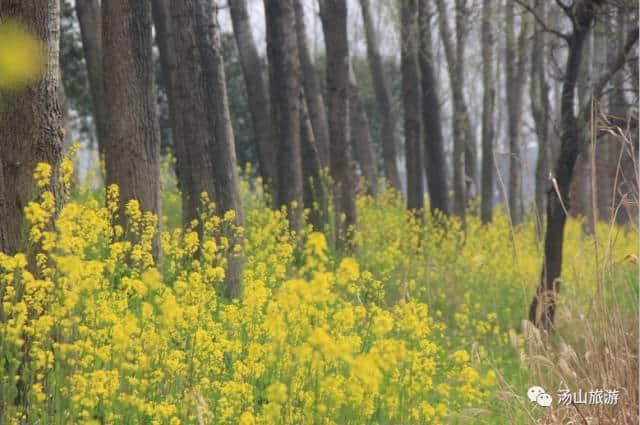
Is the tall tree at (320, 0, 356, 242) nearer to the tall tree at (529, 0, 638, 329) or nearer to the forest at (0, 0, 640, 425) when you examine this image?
the forest at (0, 0, 640, 425)

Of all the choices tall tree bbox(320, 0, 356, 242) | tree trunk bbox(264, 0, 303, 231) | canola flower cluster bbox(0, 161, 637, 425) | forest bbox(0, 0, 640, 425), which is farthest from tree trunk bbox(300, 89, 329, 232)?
canola flower cluster bbox(0, 161, 637, 425)

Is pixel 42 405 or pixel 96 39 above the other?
pixel 96 39

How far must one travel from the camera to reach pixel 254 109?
1170 cm

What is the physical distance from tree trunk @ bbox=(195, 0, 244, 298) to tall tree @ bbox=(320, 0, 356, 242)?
3.10 metres

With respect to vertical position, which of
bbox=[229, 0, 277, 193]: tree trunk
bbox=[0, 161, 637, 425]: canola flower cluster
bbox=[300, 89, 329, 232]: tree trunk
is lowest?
bbox=[0, 161, 637, 425]: canola flower cluster

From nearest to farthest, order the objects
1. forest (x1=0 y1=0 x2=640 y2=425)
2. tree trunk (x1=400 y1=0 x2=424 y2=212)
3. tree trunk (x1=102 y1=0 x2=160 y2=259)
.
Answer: forest (x1=0 y1=0 x2=640 y2=425) → tree trunk (x1=102 y1=0 x2=160 y2=259) → tree trunk (x1=400 y1=0 x2=424 y2=212)

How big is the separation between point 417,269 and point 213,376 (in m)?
5.45

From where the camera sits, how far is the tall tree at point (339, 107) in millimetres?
10281

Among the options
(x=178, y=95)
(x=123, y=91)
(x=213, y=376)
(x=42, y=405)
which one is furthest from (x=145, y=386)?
(x=178, y=95)

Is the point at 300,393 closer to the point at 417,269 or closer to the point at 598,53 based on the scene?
the point at 417,269

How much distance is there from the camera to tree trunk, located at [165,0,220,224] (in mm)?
7254

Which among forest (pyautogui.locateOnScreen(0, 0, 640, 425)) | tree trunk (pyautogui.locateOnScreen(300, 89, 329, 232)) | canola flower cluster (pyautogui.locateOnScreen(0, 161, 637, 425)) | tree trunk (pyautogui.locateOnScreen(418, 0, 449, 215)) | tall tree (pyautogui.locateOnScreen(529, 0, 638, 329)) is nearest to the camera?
canola flower cluster (pyautogui.locateOnScreen(0, 161, 637, 425))

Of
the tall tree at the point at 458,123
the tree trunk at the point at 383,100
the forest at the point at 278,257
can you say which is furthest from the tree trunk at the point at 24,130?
the tree trunk at the point at 383,100

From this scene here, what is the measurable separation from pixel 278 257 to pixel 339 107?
443cm
